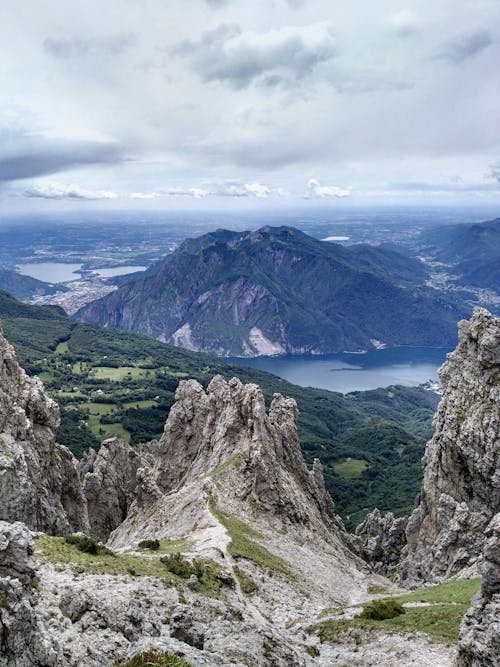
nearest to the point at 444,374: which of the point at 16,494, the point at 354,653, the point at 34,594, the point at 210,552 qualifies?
the point at 210,552

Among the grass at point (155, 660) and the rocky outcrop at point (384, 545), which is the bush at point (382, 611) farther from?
the rocky outcrop at point (384, 545)

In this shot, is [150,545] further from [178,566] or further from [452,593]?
[452,593]

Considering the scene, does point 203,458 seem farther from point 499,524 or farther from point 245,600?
point 499,524

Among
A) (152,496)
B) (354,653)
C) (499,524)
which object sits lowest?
(152,496)

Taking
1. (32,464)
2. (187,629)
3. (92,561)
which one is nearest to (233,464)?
(32,464)

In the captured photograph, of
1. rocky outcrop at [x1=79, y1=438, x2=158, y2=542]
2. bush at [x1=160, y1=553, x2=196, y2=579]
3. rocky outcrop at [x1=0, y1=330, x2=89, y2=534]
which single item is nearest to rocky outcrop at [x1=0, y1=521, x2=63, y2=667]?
bush at [x1=160, y1=553, x2=196, y2=579]

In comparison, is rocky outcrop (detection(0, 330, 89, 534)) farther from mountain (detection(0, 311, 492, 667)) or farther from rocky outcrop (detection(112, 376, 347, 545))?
rocky outcrop (detection(112, 376, 347, 545))

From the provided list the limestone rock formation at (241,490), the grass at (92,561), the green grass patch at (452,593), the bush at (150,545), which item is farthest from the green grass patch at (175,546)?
the green grass patch at (452,593)
